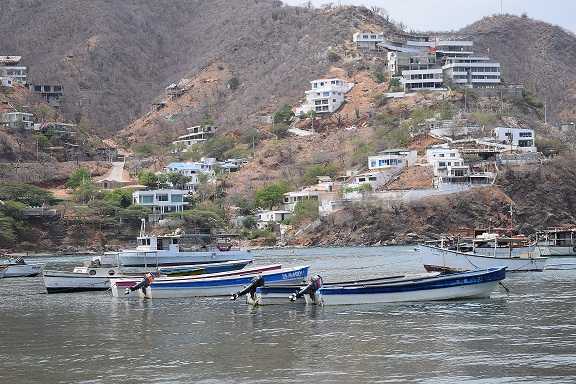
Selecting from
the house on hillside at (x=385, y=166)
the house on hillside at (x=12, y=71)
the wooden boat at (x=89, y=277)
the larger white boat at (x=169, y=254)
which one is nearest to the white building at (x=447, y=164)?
the house on hillside at (x=385, y=166)

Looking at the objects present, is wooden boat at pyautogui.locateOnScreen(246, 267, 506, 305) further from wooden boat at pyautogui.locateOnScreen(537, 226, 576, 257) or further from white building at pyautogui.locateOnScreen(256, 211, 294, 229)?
white building at pyautogui.locateOnScreen(256, 211, 294, 229)

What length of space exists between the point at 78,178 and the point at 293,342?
11266 cm

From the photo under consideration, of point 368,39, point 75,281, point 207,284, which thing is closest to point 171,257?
point 75,281

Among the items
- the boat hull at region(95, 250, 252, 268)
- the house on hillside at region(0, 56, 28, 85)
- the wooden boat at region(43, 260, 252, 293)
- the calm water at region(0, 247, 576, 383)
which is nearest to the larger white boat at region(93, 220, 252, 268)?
the boat hull at region(95, 250, 252, 268)

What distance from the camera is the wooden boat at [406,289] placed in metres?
40.8

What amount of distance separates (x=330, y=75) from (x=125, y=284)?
124920mm

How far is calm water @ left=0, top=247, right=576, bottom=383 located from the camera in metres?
26.2

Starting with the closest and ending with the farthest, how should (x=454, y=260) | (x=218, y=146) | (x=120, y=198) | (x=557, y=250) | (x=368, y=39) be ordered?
(x=454, y=260) < (x=557, y=250) < (x=120, y=198) < (x=218, y=146) < (x=368, y=39)

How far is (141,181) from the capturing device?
136 metres

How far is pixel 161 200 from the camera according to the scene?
12275 cm

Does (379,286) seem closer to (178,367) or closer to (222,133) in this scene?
(178,367)

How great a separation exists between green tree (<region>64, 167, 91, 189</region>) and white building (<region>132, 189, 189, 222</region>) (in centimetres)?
1484

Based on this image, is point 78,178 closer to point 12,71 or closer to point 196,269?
point 12,71

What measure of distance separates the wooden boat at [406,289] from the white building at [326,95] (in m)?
115
